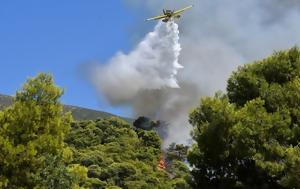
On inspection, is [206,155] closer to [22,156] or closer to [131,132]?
[22,156]

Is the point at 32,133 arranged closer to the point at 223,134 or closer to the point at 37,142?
the point at 37,142

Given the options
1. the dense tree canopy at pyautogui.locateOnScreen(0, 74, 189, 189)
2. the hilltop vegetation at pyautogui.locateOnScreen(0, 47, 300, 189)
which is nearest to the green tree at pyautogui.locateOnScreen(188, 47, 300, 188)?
the hilltop vegetation at pyautogui.locateOnScreen(0, 47, 300, 189)

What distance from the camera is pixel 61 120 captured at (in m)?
23.0

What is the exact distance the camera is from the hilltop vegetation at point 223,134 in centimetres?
2148

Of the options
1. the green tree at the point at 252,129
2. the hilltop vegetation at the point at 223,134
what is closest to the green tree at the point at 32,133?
the hilltop vegetation at the point at 223,134

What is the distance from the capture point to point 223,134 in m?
22.1

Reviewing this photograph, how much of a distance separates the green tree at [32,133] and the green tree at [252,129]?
5.11 metres

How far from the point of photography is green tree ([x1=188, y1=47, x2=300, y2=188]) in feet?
70.1

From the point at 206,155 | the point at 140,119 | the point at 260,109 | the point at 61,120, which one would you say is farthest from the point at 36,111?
the point at 140,119

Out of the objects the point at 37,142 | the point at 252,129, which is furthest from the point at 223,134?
the point at 37,142

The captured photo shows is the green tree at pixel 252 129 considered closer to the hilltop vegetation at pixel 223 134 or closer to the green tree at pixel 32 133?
the hilltop vegetation at pixel 223 134

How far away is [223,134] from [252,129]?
1093mm

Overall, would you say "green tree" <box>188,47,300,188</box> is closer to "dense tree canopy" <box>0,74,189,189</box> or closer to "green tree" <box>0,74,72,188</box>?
"dense tree canopy" <box>0,74,189,189</box>

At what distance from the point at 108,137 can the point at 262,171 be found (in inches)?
2958
